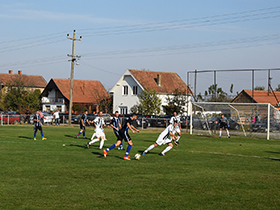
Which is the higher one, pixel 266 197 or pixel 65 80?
pixel 65 80

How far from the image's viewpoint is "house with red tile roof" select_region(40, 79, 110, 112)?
235 feet

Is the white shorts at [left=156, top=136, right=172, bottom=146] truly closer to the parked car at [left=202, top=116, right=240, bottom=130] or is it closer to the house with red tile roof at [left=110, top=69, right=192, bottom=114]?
the parked car at [left=202, top=116, right=240, bottom=130]

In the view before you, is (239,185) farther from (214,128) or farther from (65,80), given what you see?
(65,80)

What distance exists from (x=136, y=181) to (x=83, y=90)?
216 ft

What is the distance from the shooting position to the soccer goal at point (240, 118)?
29766mm

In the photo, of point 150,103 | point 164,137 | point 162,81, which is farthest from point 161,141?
point 162,81

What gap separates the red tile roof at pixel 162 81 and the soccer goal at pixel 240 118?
2411 centimetres

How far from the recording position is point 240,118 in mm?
31781

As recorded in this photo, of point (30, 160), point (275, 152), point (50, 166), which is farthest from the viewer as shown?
point (275, 152)

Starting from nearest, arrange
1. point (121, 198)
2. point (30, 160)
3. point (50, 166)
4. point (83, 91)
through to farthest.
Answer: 1. point (121, 198)
2. point (50, 166)
3. point (30, 160)
4. point (83, 91)

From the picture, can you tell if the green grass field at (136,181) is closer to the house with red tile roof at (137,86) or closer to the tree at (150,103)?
the tree at (150,103)

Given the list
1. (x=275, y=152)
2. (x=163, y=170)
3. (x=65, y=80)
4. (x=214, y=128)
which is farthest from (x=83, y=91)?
(x=163, y=170)

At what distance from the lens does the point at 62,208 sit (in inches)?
307

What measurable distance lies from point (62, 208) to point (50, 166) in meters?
5.49
